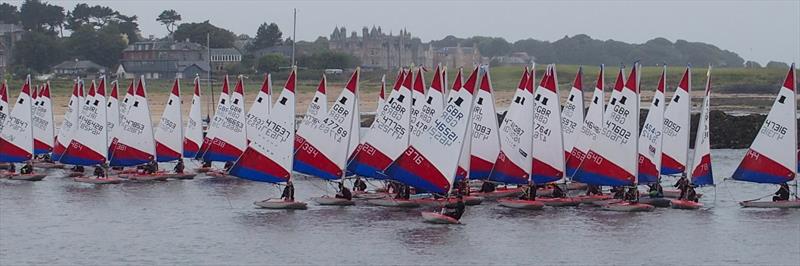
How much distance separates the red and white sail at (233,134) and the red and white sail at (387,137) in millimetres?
13371

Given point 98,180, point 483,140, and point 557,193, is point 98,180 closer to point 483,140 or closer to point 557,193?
point 483,140

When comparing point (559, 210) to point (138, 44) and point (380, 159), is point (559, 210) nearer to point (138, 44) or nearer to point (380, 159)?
point (380, 159)

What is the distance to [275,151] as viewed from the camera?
52.7 meters

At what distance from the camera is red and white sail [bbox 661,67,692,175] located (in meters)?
56.3

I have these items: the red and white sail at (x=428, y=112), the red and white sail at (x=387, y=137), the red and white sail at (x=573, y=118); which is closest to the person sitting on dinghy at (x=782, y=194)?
the red and white sail at (x=573, y=118)

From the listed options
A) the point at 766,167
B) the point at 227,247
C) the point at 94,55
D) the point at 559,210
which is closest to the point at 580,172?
the point at 559,210

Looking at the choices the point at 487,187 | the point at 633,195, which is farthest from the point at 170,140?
the point at 633,195

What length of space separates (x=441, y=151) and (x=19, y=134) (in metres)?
25.8

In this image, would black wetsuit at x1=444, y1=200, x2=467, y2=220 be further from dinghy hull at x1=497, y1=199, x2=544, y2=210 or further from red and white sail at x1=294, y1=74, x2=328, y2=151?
red and white sail at x1=294, y1=74, x2=328, y2=151

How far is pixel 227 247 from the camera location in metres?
45.2

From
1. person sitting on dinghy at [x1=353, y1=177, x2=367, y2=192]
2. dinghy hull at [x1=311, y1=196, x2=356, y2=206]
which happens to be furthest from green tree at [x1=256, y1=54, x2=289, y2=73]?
dinghy hull at [x1=311, y1=196, x2=356, y2=206]

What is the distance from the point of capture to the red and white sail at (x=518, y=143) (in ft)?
179

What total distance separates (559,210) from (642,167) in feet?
14.4

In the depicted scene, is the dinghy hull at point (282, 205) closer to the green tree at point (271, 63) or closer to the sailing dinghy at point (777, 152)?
the sailing dinghy at point (777, 152)
